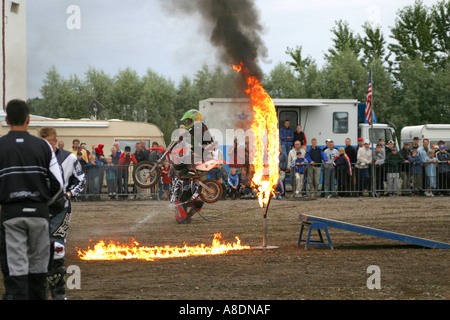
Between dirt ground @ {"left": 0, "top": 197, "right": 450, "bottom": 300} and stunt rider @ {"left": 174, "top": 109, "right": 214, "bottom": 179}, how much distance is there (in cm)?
131

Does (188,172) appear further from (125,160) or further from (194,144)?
(125,160)

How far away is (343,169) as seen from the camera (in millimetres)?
22359

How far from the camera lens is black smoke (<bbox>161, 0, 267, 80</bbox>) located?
13211 millimetres

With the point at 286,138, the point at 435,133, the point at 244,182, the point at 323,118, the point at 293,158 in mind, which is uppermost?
the point at 323,118

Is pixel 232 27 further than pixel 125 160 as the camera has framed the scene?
No

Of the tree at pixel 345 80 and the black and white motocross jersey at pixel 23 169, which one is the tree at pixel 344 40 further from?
the black and white motocross jersey at pixel 23 169

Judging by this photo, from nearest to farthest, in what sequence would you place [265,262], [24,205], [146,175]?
1. [24,205]
2. [265,262]
3. [146,175]

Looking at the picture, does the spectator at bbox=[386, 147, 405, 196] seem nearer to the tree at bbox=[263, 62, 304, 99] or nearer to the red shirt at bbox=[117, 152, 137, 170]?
the red shirt at bbox=[117, 152, 137, 170]

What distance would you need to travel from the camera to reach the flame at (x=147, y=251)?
1105cm

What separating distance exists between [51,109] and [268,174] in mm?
49284

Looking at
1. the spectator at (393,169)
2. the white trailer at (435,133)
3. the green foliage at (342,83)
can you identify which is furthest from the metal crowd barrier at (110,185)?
the green foliage at (342,83)

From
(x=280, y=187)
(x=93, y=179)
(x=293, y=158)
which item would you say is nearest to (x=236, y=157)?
(x=280, y=187)

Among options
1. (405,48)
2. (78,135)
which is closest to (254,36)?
(78,135)

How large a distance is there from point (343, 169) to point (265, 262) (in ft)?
41.1
